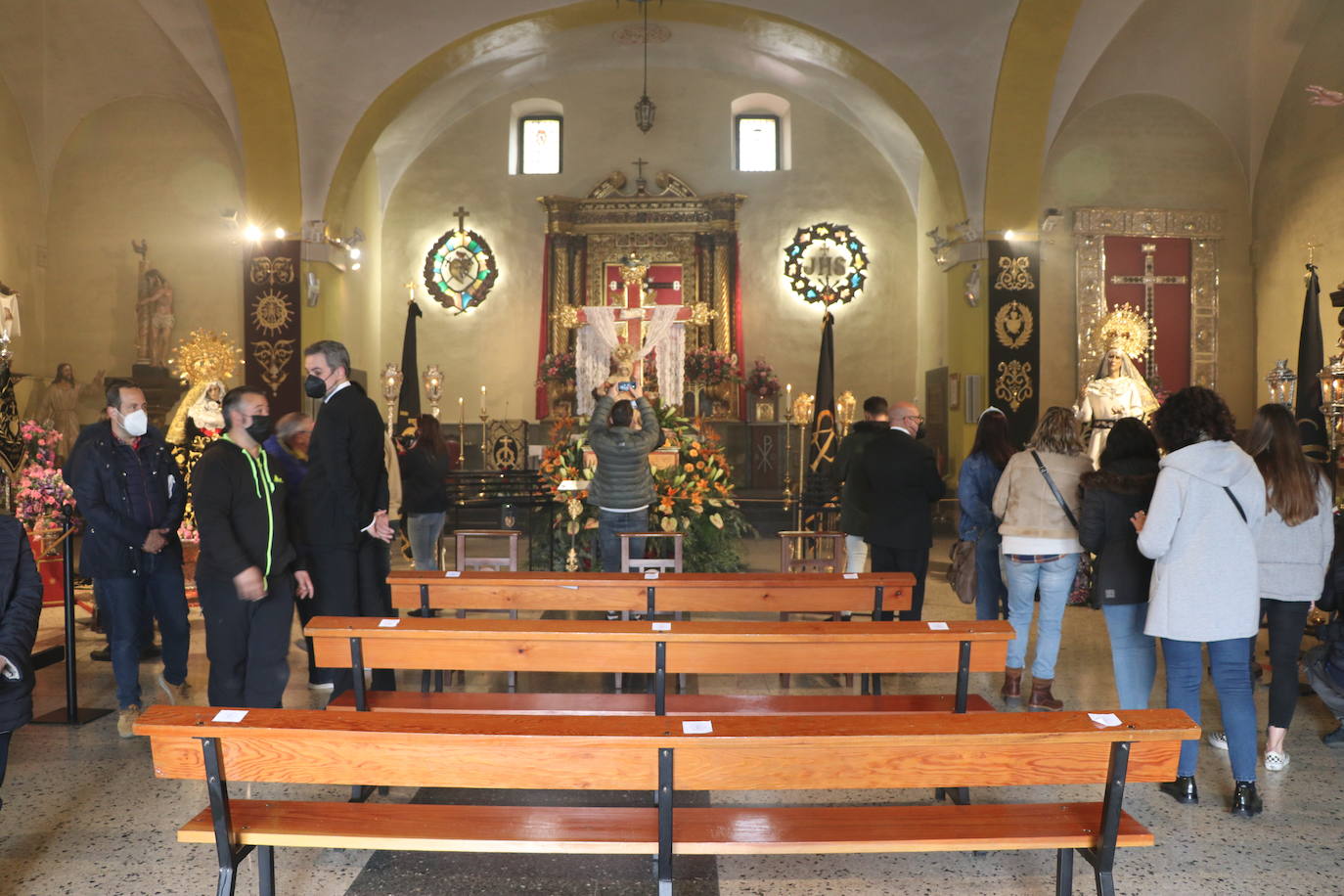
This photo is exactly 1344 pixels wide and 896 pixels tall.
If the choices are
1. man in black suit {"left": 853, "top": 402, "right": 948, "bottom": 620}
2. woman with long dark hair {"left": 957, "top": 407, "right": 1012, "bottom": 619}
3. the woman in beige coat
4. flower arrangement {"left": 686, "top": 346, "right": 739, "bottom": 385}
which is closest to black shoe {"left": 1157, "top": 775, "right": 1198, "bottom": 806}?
the woman in beige coat

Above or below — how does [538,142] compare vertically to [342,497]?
above

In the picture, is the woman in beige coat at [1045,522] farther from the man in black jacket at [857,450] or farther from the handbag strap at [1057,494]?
the man in black jacket at [857,450]

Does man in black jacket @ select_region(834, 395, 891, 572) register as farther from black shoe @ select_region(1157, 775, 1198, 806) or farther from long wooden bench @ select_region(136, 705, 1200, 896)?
long wooden bench @ select_region(136, 705, 1200, 896)

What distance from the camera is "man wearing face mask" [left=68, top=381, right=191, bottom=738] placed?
444 centimetres

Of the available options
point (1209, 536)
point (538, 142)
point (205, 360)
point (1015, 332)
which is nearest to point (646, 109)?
point (538, 142)

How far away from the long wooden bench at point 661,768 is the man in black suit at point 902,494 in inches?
121

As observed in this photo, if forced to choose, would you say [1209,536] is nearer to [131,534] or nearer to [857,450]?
[857,450]

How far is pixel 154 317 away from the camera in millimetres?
13195

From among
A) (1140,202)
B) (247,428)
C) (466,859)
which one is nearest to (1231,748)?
(466,859)

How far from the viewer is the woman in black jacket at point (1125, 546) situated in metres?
3.99

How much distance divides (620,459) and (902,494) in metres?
1.82

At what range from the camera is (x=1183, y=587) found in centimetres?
353

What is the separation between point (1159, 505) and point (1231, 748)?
0.93 m

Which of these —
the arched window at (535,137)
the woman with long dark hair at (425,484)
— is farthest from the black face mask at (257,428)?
the arched window at (535,137)
